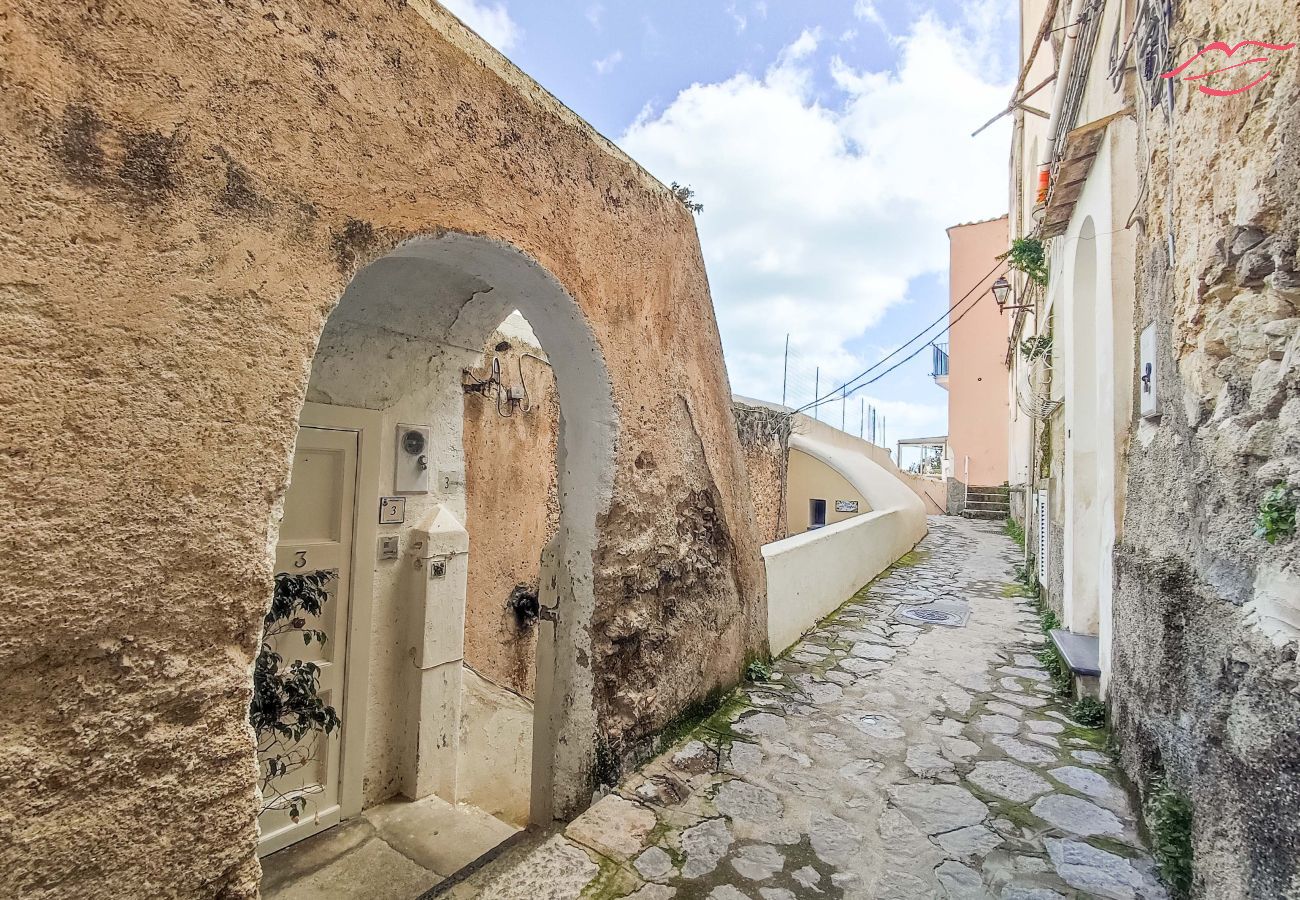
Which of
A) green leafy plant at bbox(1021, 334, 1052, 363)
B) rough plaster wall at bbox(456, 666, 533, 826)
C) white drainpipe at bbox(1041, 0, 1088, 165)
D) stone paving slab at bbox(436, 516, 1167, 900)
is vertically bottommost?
rough plaster wall at bbox(456, 666, 533, 826)

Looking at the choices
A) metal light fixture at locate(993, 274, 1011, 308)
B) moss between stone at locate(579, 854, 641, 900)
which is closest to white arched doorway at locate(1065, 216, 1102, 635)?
moss between stone at locate(579, 854, 641, 900)

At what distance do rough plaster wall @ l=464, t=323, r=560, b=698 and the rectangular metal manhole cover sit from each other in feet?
11.3

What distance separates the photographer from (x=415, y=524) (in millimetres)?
3613

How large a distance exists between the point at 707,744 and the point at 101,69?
10.5 feet

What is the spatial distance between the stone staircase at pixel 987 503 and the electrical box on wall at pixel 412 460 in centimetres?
1498

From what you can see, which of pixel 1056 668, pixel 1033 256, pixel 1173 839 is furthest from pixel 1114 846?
pixel 1033 256

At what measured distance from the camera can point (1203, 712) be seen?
1774 mm

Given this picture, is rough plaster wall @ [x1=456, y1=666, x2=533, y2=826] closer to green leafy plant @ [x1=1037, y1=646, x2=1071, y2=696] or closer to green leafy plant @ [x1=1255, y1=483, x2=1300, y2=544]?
green leafy plant @ [x1=1037, y1=646, x2=1071, y2=696]

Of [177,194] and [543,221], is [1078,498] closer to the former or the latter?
[543,221]

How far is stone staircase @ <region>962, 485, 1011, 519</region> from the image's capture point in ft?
49.3

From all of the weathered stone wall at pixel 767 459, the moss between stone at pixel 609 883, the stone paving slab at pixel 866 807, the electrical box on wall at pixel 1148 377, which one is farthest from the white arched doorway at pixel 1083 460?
the weathered stone wall at pixel 767 459

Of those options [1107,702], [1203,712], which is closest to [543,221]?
[1203,712]

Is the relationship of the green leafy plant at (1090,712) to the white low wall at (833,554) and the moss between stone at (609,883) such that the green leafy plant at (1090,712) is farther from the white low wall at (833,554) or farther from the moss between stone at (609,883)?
A: the moss between stone at (609,883)

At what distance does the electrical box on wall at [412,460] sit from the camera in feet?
11.5
